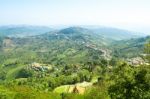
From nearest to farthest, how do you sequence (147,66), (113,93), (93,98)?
(147,66)
(113,93)
(93,98)

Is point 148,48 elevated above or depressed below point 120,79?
above

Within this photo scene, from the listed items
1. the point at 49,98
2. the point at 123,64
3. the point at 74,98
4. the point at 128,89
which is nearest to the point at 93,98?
the point at 74,98

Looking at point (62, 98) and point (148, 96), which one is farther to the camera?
point (62, 98)

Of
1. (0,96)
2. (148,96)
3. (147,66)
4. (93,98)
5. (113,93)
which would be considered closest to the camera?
(148,96)

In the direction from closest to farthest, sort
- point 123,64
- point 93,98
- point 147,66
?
1. point 147,66
2. point 123,64
3. point 93,98

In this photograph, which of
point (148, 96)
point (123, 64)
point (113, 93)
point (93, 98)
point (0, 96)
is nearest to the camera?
point (148, 96)

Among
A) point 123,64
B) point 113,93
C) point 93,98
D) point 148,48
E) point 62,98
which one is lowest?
point 62,98

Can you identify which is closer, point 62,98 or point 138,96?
point 138,96

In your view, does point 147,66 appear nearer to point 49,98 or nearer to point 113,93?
point 113,93

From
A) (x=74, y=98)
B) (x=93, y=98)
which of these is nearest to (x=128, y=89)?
(x=93, y=98)

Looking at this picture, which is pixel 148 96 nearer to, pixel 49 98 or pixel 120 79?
pixel 120 79
